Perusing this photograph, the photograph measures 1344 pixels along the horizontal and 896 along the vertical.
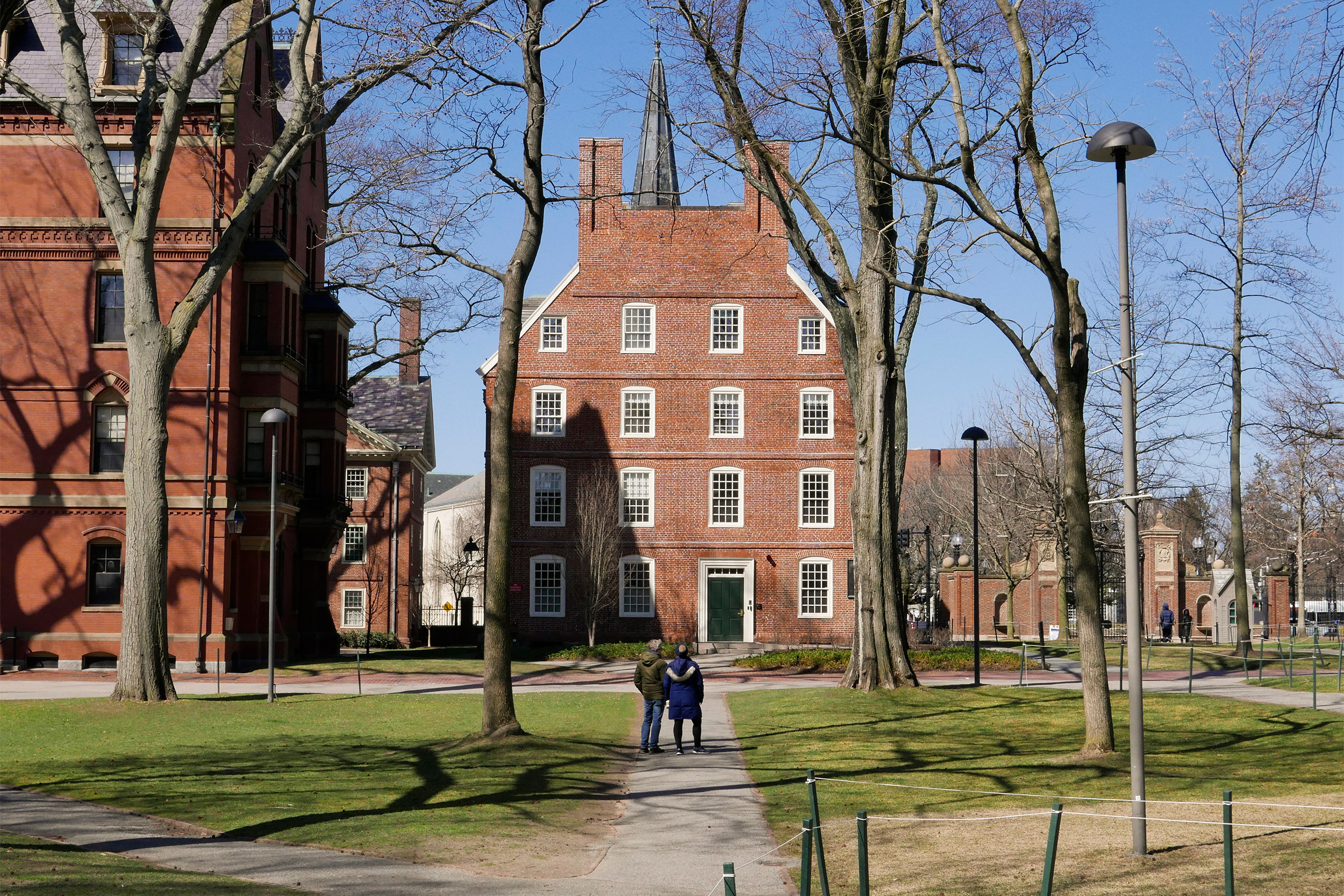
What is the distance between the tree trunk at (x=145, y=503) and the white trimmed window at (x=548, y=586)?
2171 cm

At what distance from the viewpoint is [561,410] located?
47.1 m

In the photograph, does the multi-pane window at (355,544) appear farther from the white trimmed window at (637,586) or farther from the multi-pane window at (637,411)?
the multi-pane window at (637,411)

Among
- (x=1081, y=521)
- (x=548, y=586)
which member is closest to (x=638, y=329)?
(x=548, y=586)

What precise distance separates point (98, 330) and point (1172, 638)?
40.2 meters

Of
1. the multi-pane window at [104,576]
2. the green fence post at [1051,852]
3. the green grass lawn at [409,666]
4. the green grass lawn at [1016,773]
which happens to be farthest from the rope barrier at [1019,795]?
the multi-pane window at [104,576]

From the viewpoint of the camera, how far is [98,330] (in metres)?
34.4

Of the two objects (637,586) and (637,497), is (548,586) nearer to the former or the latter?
(637,586)

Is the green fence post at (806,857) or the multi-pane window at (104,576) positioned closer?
the green fence post at (806,857)

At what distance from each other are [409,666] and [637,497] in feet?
43.1

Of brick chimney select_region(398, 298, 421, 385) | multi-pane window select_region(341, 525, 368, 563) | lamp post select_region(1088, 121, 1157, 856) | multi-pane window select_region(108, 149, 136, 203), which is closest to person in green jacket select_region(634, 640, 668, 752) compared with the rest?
lamp post select_region(1088, 121, 1157, 856)

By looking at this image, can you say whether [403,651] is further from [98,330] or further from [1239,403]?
[1239,403]

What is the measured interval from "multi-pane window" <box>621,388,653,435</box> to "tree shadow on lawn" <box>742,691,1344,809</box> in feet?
Answer: 78.5

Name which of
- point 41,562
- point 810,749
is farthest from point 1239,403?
point 41,562

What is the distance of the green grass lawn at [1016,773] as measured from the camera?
412 inches
